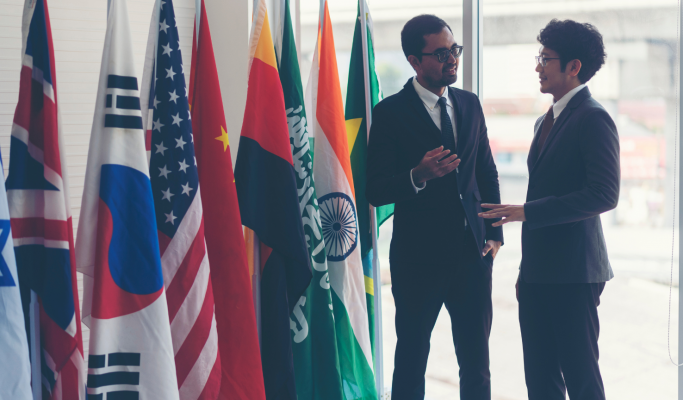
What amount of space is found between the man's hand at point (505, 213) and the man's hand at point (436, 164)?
0.21 metres

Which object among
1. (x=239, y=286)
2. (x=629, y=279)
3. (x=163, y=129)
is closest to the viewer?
(x=163, y=129)

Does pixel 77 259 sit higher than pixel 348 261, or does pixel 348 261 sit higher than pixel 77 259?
pixel 77 259

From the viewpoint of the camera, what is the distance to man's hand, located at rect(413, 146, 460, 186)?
1.78 metres

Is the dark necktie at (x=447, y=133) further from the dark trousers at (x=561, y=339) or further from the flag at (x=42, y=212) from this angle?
the flag at (x=42, y=212)

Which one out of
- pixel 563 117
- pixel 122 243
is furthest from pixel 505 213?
pixel 122 243

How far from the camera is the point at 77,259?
1.31 m

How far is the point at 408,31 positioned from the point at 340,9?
41.0 inches

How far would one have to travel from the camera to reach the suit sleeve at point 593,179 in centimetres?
168

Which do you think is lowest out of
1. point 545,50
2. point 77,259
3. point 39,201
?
point 77,259

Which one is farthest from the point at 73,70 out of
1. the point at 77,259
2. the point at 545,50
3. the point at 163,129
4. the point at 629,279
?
the point at 629,279

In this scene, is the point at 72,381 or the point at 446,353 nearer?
the point at 72,381

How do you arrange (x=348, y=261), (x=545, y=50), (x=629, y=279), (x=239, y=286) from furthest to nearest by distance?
(x=629, y=279) < (x=348, y=261) < (x=545, y=50) < (x=239, y=286)

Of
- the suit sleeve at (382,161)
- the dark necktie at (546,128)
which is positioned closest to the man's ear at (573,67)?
the dark necktie at (546,128)

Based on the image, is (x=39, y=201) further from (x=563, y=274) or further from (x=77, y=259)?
(x=563, y=274)
